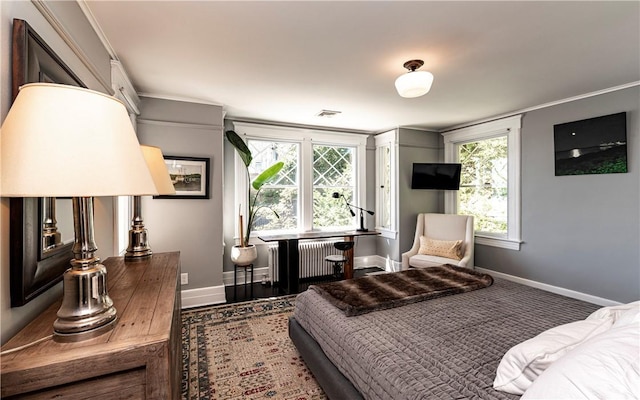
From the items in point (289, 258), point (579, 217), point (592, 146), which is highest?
point (592, 146)

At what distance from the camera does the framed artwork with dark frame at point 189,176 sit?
3342 millimetres

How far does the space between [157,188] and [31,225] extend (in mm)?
970

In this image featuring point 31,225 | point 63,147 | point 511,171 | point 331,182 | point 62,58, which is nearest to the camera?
point 63,147

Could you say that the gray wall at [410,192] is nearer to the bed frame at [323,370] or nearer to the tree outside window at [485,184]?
the tree outside window at [485,184]

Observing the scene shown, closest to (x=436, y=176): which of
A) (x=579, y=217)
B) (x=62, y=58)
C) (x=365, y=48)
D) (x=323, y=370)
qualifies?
(x=579, y=217)

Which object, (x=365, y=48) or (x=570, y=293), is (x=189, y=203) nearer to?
(x=365, y=48)

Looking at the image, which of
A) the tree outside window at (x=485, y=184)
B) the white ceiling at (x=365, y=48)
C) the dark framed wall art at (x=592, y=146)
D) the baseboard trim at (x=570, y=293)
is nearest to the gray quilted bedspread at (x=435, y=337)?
the baseboard trim at (x=570, y=293)

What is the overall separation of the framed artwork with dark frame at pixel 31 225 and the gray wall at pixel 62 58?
0.06 feet

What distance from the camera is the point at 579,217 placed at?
344 cm

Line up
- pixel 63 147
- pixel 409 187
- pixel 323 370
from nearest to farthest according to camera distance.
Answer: pixel 63 147 < pixel 323 370 < pixel 409 187

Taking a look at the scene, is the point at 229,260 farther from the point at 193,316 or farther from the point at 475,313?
the point at 475,313

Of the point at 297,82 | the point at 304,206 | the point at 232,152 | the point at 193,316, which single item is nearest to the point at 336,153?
the point at 304,206

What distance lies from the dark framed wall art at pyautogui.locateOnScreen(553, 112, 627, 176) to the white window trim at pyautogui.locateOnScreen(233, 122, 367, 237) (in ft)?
8.88

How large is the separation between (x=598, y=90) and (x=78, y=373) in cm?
474
